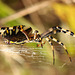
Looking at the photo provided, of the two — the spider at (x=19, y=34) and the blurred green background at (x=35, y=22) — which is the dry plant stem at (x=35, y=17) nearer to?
the blurred green background at (x=35, y=22)

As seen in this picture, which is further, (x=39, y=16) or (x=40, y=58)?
(x=39, y=16)

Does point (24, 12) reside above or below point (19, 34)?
above

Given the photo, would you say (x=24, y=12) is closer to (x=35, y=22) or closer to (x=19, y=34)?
(x=35, y=22)

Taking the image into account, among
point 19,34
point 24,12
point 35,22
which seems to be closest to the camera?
point 19,34

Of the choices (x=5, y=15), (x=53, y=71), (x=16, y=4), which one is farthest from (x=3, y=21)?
(x=53, y=71)

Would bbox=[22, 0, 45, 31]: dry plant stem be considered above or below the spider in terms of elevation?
above

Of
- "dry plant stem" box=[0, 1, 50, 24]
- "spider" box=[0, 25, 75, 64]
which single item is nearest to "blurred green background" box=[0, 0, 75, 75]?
"dry plant stem" box=[0, 1, 50, 24]

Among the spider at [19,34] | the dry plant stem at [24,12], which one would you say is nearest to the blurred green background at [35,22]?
the dry plant stem at [24,12]

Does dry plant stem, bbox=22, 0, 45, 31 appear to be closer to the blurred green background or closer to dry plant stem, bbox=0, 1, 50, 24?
the blurred green background

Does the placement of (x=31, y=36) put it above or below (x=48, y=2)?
below

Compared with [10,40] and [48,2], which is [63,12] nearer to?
[48,2]

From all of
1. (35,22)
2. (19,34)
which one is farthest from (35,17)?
(19,34)
